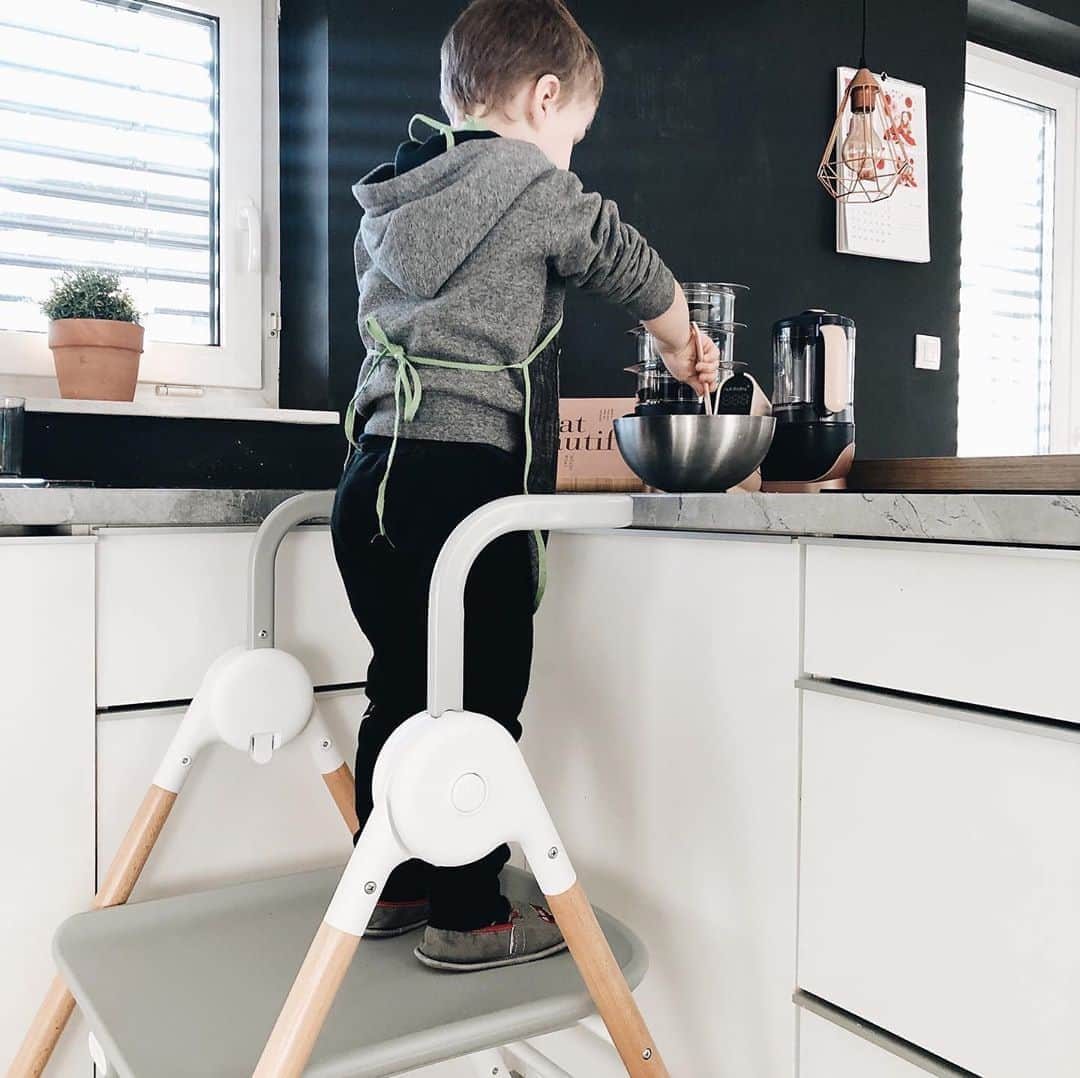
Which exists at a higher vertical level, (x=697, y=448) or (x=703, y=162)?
(x=703, y=162)

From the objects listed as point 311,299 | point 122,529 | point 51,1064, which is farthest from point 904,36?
point 51,1064

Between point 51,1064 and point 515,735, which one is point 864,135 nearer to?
point 515,735

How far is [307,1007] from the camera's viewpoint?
32.2 inches

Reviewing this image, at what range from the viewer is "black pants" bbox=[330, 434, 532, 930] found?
1074mm

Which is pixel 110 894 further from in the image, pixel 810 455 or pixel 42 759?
pixel 810 455

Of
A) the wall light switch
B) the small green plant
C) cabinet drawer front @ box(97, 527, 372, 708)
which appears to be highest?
the wall light switch

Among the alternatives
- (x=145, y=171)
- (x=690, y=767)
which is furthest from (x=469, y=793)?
(x=145, y=171)

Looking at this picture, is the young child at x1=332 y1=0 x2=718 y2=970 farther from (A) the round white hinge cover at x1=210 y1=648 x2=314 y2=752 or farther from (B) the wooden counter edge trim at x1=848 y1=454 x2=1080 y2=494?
(B) the wooden counter edge trim at x1=848 y1=454 x2=1080 y2=494

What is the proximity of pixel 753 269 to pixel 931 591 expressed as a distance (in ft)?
6.22

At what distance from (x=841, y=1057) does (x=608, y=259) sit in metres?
0.77

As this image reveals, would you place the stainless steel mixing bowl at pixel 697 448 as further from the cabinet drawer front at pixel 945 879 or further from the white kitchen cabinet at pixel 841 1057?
the white kitchen cabinet at pixel 841 1057

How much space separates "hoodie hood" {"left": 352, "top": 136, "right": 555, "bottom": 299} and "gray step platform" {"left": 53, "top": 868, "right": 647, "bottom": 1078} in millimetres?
654

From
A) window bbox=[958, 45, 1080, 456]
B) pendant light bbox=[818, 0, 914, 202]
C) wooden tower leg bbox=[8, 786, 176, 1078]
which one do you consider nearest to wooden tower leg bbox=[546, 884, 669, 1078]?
wooden tower leg bbox=[8, 786, 176, 1078]

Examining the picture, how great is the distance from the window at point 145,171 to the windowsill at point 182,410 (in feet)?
0.40
